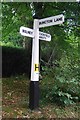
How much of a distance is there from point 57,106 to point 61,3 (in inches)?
131

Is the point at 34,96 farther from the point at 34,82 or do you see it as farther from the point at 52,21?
the point at 52,21

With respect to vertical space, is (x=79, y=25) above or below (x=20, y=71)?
above

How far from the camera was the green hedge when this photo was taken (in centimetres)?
1105

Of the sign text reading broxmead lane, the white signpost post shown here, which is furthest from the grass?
the sign text reading broxmead lane

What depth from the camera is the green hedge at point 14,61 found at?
36.3 feet

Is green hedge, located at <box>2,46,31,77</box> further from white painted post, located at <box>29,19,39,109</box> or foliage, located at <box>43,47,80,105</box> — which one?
white painted post, located at <box>29,19,39,109</box>

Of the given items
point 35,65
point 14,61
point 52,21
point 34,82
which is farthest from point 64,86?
point 14,61

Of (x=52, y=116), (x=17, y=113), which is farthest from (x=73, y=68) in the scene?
(x=17, y=113)

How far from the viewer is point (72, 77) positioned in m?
7.15

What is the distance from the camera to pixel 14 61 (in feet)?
37.3

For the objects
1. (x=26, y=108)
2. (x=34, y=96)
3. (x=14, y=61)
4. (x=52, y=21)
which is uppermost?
(x=52, y=21)

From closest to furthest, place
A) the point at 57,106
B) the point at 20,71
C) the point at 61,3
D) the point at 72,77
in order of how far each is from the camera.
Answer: the point at 57,106
the point at 72,77
the point at 61,3
the point at 20,71

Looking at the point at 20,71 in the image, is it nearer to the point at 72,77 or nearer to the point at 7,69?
the point at 7,69

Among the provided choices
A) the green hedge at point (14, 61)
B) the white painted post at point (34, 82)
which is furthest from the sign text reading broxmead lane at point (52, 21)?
the green hedge at point (14, 61)
